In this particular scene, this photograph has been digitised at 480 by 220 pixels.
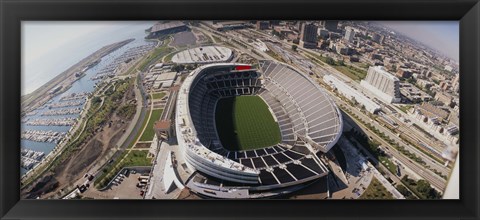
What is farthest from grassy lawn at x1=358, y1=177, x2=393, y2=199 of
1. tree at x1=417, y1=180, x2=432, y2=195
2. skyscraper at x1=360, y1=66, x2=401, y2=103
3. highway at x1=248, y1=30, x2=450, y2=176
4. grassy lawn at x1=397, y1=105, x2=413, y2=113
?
skyscraper at x1=360, y1=66, x2=401, y2=103

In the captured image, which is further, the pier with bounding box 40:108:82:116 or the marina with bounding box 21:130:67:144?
the pier with bounding box 40:108:82:116

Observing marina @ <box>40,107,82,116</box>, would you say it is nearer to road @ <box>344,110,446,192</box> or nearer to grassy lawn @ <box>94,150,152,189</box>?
grassy lawn @ <box>94,150,152,189</box>

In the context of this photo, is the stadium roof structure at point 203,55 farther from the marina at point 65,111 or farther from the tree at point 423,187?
the tree at point 423,187

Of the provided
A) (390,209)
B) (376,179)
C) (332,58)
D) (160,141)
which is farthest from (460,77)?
(332,58)

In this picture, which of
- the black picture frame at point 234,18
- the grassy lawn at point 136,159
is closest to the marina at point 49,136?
the grassy lawn at point 136,159

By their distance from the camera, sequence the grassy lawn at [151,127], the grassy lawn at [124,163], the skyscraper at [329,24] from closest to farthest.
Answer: the skyscraper at [329,24]
the grassy lawn at [124,163]
the grassy lawn at [151,127]

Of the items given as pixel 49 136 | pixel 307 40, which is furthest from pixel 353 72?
pixel 49 136

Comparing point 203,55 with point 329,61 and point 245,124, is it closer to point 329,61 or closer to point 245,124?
point 245,124
